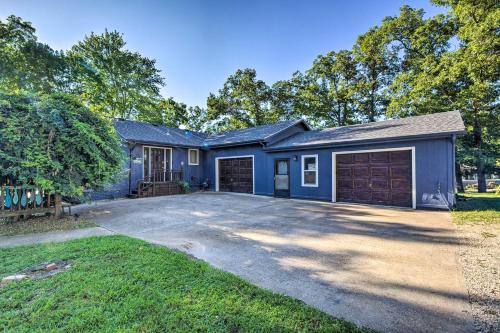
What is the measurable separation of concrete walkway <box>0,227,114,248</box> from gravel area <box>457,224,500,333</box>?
6.04 meters

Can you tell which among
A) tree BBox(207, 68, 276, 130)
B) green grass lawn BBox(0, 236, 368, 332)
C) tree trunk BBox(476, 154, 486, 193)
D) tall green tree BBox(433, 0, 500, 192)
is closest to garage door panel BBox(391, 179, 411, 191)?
green grass lawn BBox(0, 236, 368, 332)

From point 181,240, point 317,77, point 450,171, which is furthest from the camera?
point 317,77

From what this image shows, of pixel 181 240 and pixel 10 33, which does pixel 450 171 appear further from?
pixel 10 33

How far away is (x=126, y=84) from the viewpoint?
23.1 meters

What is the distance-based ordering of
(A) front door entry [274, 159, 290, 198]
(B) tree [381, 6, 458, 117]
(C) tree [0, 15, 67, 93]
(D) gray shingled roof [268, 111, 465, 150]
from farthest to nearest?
1. (B) tree [381, 6, 458, 117]
2. (C) tree [0, 15, 67, 93]
3. (A) front door entry [274, 159, 290, 198]
4. (D) gray shingled roof [268, 111, 465, 150]

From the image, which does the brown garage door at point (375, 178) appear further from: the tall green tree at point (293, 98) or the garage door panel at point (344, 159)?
the tall green tree at point (293, 98)

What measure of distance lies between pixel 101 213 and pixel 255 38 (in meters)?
11.1

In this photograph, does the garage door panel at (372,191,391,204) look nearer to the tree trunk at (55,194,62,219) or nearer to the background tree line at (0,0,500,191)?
the background tree line at (0,0,500,191)

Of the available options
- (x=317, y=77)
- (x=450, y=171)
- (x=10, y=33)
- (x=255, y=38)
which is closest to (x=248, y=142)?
(x=255, y=38)

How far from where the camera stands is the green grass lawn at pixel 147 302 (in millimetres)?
2061

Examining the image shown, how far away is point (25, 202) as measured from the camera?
20.8 feet

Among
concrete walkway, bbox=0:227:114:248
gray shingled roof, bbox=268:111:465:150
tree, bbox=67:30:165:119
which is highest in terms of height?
tree, bbox=67:30:165:119

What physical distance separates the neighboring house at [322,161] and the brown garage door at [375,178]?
3 centimetres

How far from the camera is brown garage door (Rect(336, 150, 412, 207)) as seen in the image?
841cm
